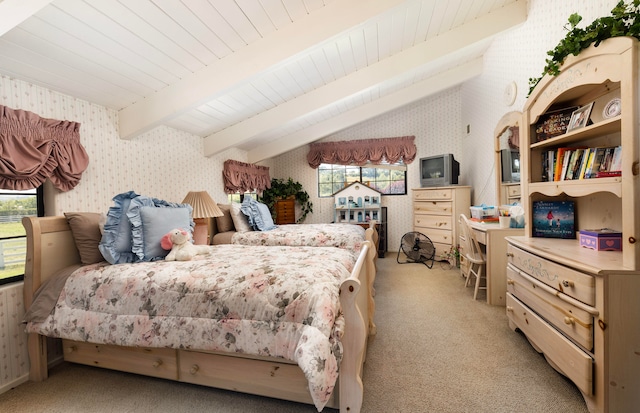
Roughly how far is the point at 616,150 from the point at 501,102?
2.25 m

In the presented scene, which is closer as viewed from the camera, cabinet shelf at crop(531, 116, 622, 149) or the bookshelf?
the bookshelf

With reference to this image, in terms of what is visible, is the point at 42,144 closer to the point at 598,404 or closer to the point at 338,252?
the point at 338,252

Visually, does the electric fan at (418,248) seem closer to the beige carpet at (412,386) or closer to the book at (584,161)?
the beige carpet at (412,386)

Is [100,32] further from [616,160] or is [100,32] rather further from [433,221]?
[433,221]

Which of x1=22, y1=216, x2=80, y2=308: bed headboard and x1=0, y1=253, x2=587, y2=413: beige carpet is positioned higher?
x1=22, y1=216, x2=80, y2=308: bed headboard

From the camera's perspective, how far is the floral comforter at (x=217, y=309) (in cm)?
124

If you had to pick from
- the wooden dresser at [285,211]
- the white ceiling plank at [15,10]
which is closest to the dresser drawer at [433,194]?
the wooden dresser at [285,211]

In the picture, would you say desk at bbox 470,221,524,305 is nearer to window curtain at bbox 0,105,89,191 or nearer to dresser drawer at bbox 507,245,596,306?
dresser drawer at bbox 507,245,596,306

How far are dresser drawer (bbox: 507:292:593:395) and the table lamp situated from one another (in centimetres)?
274

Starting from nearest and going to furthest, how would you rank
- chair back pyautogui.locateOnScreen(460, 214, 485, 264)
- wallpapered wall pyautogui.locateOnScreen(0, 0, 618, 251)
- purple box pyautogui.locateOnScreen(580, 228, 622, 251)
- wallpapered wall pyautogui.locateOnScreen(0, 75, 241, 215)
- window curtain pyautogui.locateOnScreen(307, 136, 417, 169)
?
purple box pyautogui.locateOnScreen(580, 228, 622, 251) → wallpapered wall pyautogui.locateOnScreen(0, 75, 241, 215) → wallpapered wall pyautogui.locateOnScreen(0, 0, 618, 251) → chair back pyautogui.locateOnScreen(460, 214, 485, 264) → window curtain pyautogui.locateOnScreen(307, 136, 417, 169)

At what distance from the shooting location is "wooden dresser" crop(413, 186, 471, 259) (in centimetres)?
435

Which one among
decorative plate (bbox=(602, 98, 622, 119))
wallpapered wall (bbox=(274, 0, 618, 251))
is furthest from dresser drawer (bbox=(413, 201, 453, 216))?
decorative plate (bbox=(602, 98, 622, 119))

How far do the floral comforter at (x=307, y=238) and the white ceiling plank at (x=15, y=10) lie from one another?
2472mm

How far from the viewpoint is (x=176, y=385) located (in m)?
1.69
